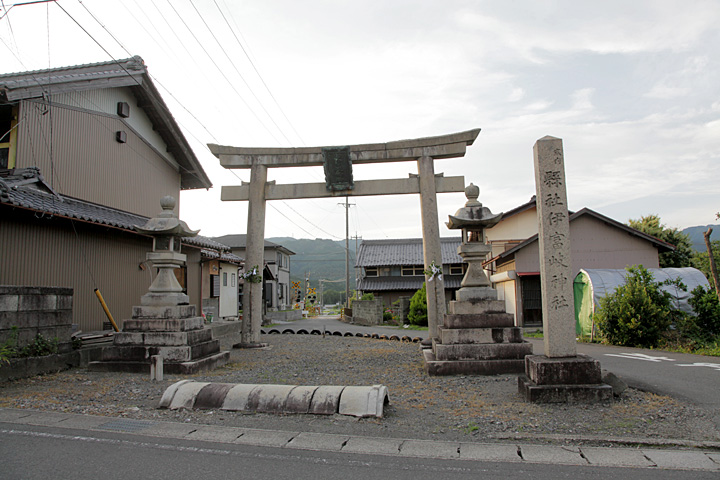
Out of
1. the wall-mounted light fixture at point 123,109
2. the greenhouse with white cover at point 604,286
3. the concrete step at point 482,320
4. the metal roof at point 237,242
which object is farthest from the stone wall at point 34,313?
Answer: the metal roof at point 237,242

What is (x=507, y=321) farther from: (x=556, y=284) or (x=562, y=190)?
(x=562, y=190)

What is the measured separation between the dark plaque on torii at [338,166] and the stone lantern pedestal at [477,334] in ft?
13.4

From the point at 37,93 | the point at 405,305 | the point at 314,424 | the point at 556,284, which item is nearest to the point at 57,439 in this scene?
the point at 314,424

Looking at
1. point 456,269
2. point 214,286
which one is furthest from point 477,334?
point 456,269

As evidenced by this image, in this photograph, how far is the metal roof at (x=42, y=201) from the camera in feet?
29.2

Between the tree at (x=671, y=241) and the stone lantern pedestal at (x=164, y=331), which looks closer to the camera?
the stone lantern pedestal at (x=164, y=331)

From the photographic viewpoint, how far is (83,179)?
13.0 meters

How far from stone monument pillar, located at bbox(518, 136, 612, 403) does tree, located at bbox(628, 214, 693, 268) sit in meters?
25.6

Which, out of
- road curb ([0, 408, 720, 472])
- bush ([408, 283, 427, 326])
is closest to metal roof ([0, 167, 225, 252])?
road curb ([0, 408, 720, 472])

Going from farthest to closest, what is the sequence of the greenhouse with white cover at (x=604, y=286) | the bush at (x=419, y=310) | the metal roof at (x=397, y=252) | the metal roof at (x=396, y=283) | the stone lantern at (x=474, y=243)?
the metal roof at (x=397, y=252), the metal roof at (x=396, y=283), the bush at (x=419, y=310), the greenhouse with white cover at (x=604, y=286), the stone lantern at (x=474, y=243)

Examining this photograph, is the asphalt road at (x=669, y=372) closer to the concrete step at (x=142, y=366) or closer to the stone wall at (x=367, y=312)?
the concrete step at (x=142, y=366)

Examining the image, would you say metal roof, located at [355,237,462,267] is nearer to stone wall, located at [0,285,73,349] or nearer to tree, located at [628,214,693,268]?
tree, located at [628,214,693,268]

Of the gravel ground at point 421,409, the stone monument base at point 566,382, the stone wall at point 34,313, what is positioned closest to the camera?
the gravel ground at point 421,409

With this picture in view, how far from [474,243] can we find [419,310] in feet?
58.3
